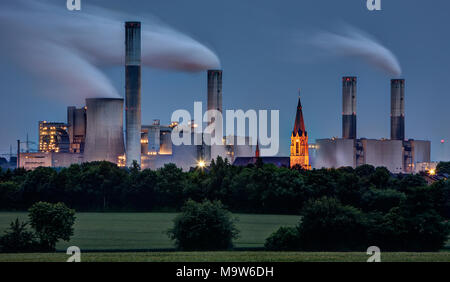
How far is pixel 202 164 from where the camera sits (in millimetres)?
100000

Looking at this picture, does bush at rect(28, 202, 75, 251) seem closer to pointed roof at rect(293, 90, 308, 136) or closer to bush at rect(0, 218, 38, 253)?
bush at rect(0, 218, 38, 253)

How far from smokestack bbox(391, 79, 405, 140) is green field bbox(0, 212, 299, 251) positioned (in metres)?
63.5

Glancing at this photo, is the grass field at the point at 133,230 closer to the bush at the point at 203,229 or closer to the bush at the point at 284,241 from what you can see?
the bush at the point at 203,229

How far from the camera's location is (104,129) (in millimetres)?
89438

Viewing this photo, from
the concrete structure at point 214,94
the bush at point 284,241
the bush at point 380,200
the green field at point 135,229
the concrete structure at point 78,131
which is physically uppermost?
the concrete structure at point 214,94

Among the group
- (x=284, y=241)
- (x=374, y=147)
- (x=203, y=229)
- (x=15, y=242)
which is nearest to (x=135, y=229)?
(x=203, y=229)

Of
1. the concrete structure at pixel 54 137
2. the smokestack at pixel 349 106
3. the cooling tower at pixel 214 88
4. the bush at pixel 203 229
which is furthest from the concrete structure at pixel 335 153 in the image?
the bush at pixel 203 229

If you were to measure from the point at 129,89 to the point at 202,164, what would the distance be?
1696 centimetres

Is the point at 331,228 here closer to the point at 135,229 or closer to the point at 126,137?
the point at 135,229

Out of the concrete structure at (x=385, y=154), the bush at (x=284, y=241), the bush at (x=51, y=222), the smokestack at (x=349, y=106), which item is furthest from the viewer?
the smokestack at (x=349, y=106)

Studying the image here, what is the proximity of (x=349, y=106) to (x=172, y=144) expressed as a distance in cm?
3028

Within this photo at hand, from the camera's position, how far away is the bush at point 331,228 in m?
34.2
